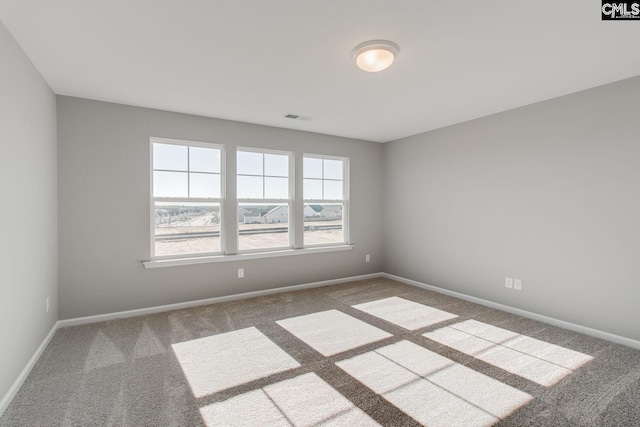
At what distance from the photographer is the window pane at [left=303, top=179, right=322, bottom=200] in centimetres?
494

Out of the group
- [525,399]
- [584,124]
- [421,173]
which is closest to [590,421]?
[525,399]

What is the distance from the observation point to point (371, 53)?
7.55 ft

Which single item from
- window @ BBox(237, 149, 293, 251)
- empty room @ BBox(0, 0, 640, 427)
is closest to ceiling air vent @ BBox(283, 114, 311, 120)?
empty room @ BBox(0, 0, 640, 427)

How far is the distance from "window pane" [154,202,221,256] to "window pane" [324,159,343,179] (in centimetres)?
186

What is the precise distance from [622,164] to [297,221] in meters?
3.74

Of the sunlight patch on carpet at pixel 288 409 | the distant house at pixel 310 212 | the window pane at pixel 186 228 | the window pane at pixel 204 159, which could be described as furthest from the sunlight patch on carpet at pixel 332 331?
the window pane at pixel 204 159

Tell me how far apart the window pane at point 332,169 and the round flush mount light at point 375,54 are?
274 centimetres

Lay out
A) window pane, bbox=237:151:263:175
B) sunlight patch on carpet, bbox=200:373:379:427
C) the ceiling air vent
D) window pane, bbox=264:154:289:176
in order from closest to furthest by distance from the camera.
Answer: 1. sunlight patch on carpet, bbox=200:373:379:427
2. the ceiling air vent
3. window pane, bbox=237:151:263:175
4. window pane, bbox=264:154:289:176

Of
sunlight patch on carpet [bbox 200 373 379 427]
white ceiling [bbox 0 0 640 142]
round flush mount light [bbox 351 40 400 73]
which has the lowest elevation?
sunlight patch on carpet [bbox 200 373 379 427]

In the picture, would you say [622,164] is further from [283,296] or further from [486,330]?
[283,296]

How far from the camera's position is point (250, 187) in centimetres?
446

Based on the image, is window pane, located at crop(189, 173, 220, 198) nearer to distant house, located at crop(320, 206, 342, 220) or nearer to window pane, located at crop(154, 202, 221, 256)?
window pane, located at crop(154, 202, 221, 256)

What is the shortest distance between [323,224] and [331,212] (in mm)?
258

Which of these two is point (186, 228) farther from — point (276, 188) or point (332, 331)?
point (332, 331)
